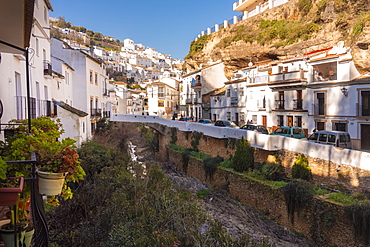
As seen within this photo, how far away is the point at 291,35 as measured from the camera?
3447 cm

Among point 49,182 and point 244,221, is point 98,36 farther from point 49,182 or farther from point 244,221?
point 49,182

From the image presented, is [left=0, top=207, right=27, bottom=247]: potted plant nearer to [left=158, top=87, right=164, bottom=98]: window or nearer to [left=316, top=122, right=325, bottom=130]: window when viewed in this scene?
[left=316, top=122, right=325, bottom=130]: window

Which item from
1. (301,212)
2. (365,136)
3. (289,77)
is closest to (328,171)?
(301,212)

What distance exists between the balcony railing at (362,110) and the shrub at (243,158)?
25.8 feet

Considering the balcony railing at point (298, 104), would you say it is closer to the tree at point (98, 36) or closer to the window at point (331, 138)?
the window at point (331, 138)

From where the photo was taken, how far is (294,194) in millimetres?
13461

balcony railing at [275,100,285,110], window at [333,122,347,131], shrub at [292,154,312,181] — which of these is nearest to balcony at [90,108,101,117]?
balcony railing at [275,100,285,110]

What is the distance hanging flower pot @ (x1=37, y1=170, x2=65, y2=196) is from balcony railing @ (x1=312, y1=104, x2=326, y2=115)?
22.3 m

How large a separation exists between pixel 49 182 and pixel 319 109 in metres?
22.8

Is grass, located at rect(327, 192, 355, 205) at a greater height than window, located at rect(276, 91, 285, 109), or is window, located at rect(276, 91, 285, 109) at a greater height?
window, located at rect(276, 91, 285, 109)

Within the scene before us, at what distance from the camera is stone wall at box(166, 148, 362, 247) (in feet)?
37.1

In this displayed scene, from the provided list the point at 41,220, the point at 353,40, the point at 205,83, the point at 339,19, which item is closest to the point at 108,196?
the point at 41,220

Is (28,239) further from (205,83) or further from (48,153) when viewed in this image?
(205,83)

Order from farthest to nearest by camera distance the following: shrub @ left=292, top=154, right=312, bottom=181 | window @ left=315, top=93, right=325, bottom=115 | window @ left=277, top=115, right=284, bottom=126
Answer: window @ left=277, top=115, right=284, bottom=126 → window @ left=315, top=93, right=325, bottom=115 → shrub @ left=292, top=154, right=312, bottom=181
